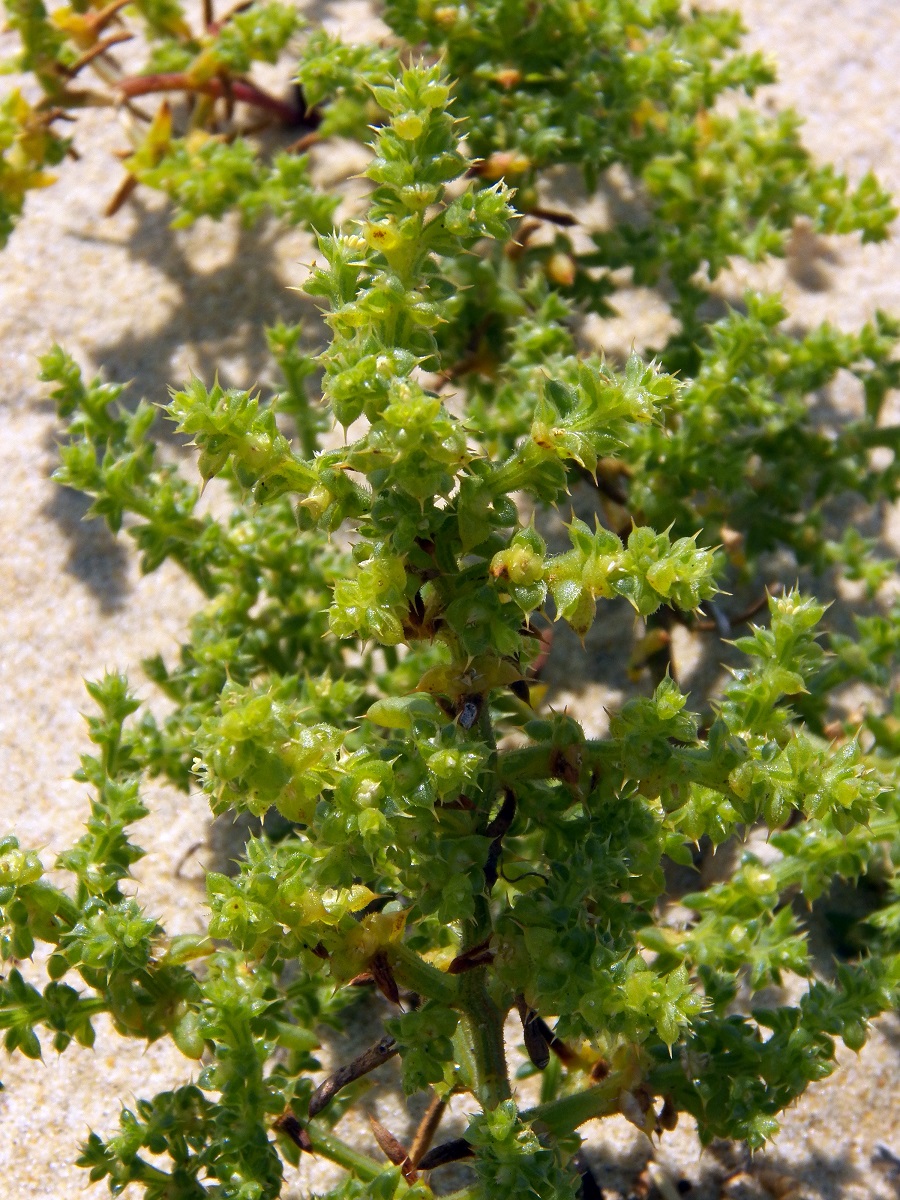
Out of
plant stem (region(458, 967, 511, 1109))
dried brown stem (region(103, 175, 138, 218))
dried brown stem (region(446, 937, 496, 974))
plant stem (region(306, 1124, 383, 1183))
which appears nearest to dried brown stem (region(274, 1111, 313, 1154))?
plant stem (region(306, 1124, 383, 1183))

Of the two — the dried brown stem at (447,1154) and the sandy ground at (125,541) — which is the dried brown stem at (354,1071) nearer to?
the dried brown stem at (447,1154)

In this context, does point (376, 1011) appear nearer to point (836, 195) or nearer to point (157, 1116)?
point (157, 1116)

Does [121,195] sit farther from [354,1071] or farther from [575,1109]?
[575,1109]

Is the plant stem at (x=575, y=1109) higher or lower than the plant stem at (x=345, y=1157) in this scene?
higher

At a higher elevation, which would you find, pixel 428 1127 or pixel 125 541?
pixel 125 541

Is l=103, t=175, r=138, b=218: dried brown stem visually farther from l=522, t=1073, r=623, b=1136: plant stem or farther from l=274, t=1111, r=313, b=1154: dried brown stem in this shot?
l=522, t=1073, r=623, b=1136: plant stem

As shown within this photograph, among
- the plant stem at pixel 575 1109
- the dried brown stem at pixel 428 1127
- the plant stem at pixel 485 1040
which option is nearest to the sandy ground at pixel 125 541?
the dried brown stem at pixel 428 1127

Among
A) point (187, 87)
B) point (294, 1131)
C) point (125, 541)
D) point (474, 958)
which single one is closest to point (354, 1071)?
point (294, 1131)

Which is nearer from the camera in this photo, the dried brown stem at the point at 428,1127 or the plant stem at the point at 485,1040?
the plant stem at the point at 485,1040
